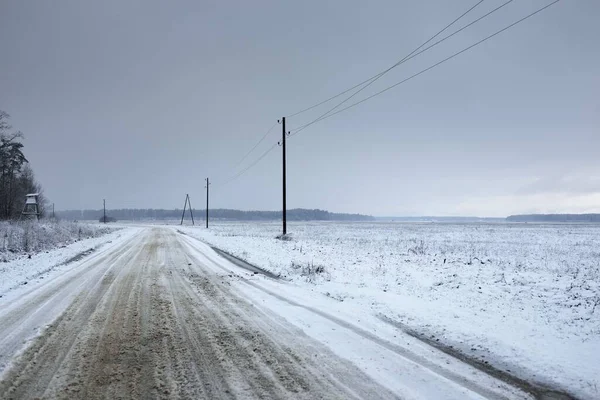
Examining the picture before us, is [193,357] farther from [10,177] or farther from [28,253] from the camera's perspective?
[10,177]

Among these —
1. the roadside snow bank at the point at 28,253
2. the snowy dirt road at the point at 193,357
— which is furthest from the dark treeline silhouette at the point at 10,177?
the snowy dirt road at the point at 193,357

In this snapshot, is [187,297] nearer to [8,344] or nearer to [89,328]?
[89,328]

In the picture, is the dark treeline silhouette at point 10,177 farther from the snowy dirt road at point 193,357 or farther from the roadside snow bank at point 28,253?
the snowy dirt road at point 193,357

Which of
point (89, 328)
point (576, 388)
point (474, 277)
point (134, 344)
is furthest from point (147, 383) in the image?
point (474, 277)

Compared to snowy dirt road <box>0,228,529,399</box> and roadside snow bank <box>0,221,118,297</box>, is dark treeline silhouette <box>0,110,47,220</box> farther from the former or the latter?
snowy dirt road <box>0,228,529,399</box>

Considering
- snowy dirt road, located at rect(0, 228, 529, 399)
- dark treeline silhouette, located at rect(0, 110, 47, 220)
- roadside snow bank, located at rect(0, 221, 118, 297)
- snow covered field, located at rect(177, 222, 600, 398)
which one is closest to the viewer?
snowy dirt road, located at rect(0, 228, 529, 399)

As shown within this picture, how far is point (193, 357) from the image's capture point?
16.0 feet

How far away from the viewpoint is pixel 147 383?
4.09 meters

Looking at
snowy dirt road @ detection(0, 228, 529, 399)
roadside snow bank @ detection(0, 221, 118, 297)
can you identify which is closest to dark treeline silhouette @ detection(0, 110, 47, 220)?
roadside snow bank @ detection(0, 221, 118, 297)

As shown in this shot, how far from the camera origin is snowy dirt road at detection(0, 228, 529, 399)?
157 inches

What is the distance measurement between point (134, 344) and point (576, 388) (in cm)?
596

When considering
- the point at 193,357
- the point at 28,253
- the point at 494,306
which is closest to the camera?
the point at 193,357

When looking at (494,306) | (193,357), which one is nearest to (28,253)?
(193,357)

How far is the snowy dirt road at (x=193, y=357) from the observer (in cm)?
399
